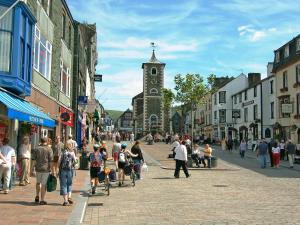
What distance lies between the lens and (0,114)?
14.7 m

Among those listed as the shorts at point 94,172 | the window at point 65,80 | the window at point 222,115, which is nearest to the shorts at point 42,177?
the shorts at point 94,172

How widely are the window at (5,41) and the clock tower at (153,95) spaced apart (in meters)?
81.6

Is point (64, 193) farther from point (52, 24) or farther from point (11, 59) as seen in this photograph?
point (52, 24)

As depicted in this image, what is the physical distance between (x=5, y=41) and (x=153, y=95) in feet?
271

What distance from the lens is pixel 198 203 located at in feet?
41.0

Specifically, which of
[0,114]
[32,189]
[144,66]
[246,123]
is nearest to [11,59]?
[0,114]

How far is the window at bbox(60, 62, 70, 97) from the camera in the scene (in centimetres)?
2776

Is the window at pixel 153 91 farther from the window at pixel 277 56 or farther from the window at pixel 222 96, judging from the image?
the window at pixel 277 56

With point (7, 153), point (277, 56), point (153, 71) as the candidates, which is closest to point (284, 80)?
point (277, 56)

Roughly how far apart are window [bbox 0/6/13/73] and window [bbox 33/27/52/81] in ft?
14.0

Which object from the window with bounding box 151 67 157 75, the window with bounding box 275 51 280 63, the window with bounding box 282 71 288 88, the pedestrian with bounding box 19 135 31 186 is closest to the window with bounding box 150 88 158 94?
the window with bounding box 151 67 157 75

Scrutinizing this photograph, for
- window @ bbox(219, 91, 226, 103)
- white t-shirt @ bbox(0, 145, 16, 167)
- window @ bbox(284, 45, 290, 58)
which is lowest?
white t-shirt @ bbox(0, 145, 16, 167)

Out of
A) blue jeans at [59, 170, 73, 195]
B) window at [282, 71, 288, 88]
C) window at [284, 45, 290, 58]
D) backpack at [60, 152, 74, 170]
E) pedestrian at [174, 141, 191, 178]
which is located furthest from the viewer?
window at [284, 45, 290, 58]

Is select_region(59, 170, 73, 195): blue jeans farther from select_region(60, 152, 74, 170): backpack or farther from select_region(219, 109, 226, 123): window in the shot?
select_region(219, 109, 226, 123): window
